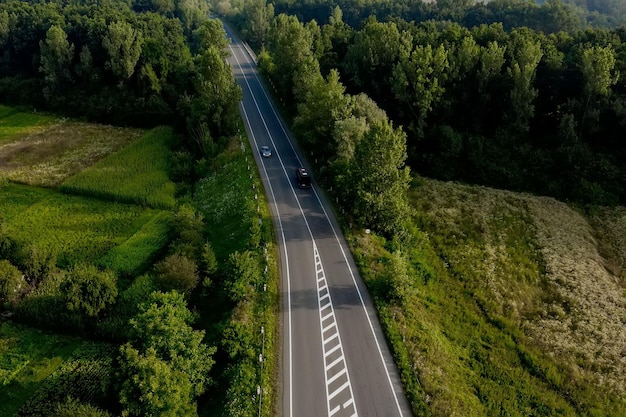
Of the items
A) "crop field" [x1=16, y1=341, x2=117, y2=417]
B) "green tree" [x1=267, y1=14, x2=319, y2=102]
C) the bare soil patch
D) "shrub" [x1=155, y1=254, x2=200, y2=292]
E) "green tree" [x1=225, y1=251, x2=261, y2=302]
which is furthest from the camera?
"green tree" [x1=267, y1=14, x2=319, y2=102]

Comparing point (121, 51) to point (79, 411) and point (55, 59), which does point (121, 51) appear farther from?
point (79, 411)

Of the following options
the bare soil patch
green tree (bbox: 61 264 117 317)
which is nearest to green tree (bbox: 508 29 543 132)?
green tree (bbox: 61 264 117 317)

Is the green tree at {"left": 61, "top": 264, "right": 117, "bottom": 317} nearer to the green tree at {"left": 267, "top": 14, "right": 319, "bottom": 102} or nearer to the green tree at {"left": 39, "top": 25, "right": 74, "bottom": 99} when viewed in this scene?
the green tree at {"left": 267, "top": 14, "right": 319, "bottom": 102}

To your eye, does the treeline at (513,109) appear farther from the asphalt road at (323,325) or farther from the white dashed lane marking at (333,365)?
the white dashed lane marking at (333,365)

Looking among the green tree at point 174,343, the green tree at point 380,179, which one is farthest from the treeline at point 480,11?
the green tree at point 174,343

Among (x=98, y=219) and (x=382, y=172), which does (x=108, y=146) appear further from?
(x=382, y=172)

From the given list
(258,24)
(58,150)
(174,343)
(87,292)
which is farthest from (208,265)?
(258,24)
